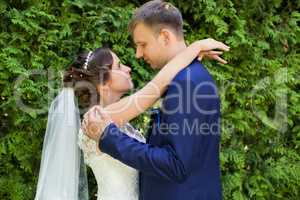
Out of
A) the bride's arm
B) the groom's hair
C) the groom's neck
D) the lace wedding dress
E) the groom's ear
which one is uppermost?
the groom's hair

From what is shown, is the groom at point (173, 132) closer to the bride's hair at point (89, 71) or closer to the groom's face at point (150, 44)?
the groom's face at point (150, 44)

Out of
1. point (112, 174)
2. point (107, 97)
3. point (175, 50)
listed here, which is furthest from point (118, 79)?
point (175, 50)

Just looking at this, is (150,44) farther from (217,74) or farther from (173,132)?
(217,74)

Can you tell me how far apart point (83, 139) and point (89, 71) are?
37 centimetres

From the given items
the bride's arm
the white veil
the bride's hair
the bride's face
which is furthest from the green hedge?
the bride's arm

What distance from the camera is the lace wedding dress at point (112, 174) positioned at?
2.73 m

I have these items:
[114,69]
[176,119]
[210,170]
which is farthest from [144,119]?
[176,119]

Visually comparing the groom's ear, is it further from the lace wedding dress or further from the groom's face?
the lace wedding dress

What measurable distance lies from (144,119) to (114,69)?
96 cm

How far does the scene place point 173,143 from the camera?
6.06 feet

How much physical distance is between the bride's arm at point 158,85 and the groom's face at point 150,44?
0.06 meters

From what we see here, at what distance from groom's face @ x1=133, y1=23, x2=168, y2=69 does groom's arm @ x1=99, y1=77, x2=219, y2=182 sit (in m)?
0.21

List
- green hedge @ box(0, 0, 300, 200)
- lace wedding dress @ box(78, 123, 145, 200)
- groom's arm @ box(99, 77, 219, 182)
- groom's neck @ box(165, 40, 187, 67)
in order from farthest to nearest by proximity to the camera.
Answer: green hedge @ box(0, 0, 300, 200) < lace wedding dress @ box(78, 123, 145, 200) < groom's neck @ box(165, 40, 187, 67) < groom's arm @ box(99, 77, 219, 182)

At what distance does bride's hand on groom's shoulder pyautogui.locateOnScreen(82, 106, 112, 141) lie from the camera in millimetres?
2016
